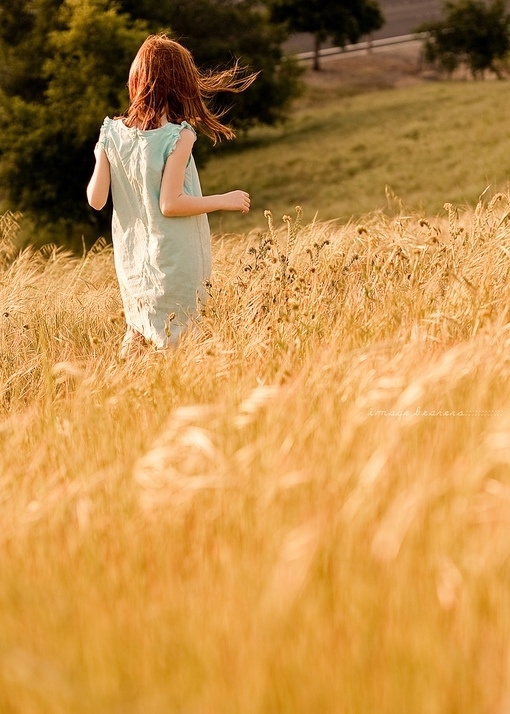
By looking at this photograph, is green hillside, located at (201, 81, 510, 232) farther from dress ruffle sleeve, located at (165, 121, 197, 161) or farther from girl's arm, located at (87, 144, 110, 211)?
dress ruffle sleeve, located at (165, 121, 197, 161)

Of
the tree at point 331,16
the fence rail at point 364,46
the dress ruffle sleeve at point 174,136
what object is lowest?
the fence rail at point 364,46

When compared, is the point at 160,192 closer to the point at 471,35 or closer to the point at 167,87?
the point at 167,87

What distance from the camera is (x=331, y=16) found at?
3219 centimetres

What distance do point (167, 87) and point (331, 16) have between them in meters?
30.0

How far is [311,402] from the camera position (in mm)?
2391

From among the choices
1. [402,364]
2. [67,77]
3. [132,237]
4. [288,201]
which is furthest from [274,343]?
[288,201]

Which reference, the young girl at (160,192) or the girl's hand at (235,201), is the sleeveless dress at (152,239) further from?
the girl's hand at (235,201)

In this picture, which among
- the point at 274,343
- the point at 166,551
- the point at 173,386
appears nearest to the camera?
the point at 166,551

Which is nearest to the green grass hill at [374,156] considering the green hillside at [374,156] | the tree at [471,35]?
the green hillside at [374,156]

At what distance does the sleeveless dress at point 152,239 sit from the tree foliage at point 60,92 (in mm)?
12951

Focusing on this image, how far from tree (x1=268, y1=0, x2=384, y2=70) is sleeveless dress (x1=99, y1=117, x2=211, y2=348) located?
29435 mm

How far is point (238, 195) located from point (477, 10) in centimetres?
3047

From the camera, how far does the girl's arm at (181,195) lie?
4.03 meters

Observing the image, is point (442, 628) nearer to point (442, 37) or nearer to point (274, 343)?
point (274, 343)
